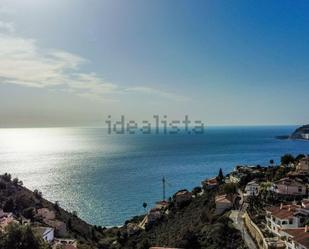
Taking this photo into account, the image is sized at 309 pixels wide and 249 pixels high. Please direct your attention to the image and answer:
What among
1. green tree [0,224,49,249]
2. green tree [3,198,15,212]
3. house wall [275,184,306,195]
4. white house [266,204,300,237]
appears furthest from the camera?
green tree [3,198,15,212]

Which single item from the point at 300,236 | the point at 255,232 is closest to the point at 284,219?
the point at 255,232

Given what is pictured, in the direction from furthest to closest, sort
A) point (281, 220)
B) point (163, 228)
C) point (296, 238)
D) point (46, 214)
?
point (46, 214), point (163, 228), point (281, 220), point (296, 238)

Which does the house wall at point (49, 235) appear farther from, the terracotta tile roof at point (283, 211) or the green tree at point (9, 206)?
the terracotta tile roof at point (283, 211)

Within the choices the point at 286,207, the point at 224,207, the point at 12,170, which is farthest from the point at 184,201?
the point at 12,170

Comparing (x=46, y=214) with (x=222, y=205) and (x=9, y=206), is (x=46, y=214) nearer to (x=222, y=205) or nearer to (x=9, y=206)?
(x=9, y=206)

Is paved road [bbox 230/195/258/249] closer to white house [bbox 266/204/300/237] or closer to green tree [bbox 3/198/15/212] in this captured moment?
white house [bbox 266/204/300/237]

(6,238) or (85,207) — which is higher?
(6,238)

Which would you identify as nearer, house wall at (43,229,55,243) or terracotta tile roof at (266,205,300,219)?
terracotta tile roof at (266,205,300,219)

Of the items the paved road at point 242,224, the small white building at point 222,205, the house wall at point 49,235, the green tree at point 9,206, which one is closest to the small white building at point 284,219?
the paved road at point 242,224

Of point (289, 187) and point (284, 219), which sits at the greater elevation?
point (289, 187)

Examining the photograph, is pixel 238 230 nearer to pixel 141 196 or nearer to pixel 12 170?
pixel 141 196

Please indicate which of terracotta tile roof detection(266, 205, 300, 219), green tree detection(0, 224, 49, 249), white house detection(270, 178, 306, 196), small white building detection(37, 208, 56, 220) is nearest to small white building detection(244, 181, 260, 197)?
white house detection(270, 178, 306, 196)
